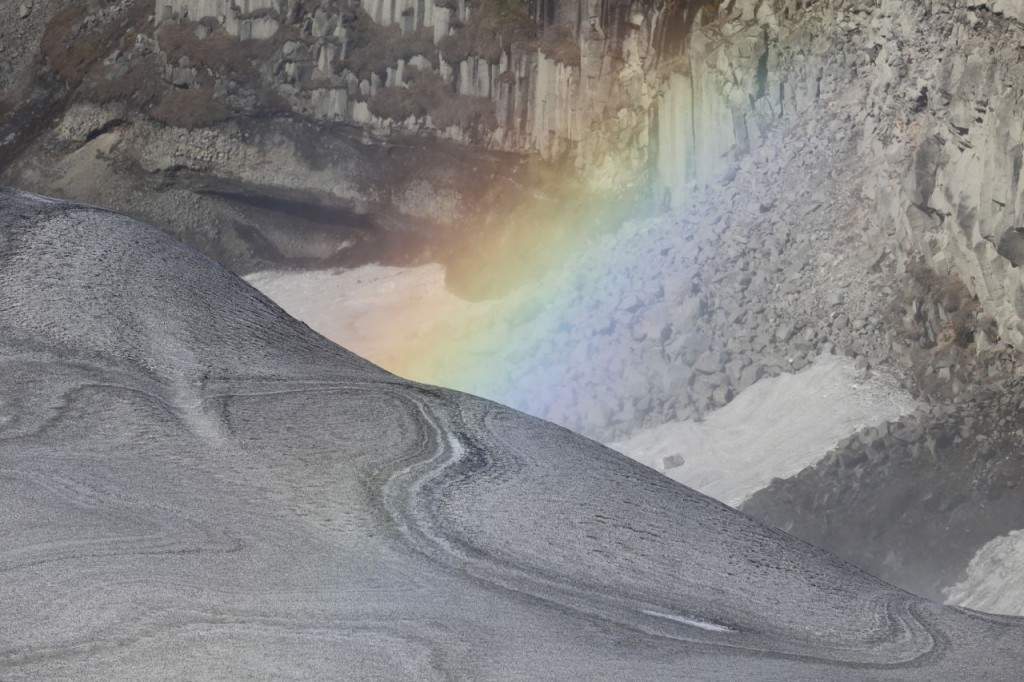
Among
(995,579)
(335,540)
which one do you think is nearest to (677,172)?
(995,579)

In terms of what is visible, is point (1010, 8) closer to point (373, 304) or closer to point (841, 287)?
point (841, 287)

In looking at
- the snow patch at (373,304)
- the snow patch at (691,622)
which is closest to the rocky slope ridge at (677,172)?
the snow patch at (373,304)

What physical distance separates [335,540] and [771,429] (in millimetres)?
14254

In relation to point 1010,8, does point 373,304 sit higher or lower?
lower

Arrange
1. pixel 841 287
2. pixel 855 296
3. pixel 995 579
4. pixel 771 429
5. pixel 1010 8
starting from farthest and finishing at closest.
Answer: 1. pixel 841 287
2. pixel 855 296
3. pixel 771 429
4. pixel 1010 8
5. pixel 995 579

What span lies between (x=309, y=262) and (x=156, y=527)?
90.1 ft

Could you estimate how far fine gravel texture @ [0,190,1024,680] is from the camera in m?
3.75

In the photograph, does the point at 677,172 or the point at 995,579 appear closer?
the point at 995,579

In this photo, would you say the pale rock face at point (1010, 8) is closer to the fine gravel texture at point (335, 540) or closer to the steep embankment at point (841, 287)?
the steep embankment at point (841, 287)

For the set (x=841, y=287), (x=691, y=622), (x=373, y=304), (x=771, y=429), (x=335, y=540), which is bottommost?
(x=771, y=429)

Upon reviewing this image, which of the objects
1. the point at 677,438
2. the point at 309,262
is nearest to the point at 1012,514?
the point at 677,438

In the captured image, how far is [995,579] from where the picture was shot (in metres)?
13.6

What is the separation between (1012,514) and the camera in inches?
571

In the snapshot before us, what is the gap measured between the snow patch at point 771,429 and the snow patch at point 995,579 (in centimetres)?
275
